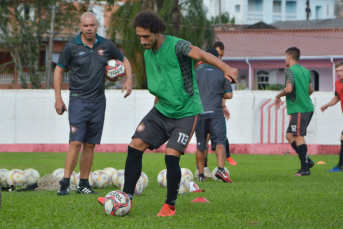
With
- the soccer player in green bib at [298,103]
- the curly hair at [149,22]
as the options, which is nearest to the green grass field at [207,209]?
the curly hair at [149,22]

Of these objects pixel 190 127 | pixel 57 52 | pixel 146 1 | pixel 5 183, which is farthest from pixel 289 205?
pixel 57 52

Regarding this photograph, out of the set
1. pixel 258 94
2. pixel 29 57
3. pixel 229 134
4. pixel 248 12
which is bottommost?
pixel 229 134

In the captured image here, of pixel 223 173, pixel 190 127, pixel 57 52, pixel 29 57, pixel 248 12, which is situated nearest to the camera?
pixel 190 127

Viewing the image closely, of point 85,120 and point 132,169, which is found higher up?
point 85,120

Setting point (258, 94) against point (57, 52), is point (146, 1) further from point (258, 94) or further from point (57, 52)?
point (57, 52)

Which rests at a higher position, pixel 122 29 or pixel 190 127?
pixel 122 29

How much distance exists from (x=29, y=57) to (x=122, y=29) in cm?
804

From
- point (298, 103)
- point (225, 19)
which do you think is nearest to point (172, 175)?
point (298, 103)

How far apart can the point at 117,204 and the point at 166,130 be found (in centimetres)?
87

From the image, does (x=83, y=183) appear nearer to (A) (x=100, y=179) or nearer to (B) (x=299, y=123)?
(A) (x=100, y=179)

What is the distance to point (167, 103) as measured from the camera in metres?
5.14

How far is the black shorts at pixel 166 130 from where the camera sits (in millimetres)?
5074

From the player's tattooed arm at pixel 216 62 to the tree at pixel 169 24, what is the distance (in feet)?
67.0

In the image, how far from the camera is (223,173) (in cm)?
812
